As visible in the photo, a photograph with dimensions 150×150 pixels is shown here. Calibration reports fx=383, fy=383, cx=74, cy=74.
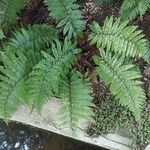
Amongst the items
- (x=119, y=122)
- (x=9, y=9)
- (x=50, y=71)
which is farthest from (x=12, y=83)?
(x=119, y=122)

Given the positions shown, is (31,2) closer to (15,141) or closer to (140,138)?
(15,141)

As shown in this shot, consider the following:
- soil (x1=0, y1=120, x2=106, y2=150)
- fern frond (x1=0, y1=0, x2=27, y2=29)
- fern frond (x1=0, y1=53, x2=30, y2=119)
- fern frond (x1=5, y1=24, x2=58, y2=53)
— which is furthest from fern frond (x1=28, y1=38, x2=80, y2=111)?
soil (x1=0, y1=120, x2=106, y2=150)

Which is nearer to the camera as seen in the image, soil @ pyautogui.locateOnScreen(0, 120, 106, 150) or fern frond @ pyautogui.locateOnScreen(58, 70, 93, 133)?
fern frond @ pyautogui.locateOnScreen(58, 70, 93, 133)

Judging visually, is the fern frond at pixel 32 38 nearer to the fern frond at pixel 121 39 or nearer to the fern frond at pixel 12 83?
the fern frond at pixel 12 83

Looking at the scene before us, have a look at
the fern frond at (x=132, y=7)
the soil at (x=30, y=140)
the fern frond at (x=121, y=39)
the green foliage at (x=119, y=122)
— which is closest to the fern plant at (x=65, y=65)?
the fern frond at (x=121, y=39)

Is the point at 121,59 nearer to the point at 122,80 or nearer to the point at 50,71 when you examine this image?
the point at 122,80

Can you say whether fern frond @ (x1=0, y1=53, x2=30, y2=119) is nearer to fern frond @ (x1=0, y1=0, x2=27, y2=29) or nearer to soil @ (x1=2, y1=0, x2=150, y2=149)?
fern frond @ (x1=0, y1=0, x2=27, y2=29)

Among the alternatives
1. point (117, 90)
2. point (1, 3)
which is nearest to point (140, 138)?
point (117, 90)
